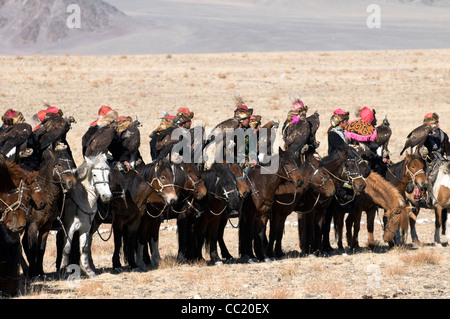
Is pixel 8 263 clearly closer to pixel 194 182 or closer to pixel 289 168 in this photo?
pixel 194 182

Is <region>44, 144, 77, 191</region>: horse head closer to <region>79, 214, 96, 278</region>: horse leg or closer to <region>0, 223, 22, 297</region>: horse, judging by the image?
<region>79, 214, 96, 278</region>: horse leg

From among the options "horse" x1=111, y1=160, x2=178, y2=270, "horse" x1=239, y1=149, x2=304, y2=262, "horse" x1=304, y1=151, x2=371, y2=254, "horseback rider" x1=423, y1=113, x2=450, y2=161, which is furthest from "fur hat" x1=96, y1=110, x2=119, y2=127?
"horseback rider" x1=423, y1=113, x2=450, y2=161

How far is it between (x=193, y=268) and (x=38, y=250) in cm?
284

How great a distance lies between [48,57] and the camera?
65625mm

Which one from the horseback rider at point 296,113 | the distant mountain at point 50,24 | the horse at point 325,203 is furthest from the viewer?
the distant mountain at point 50,24

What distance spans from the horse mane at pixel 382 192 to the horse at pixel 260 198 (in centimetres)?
208

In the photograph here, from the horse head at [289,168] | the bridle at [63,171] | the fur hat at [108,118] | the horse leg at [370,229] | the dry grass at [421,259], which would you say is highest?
the fur hat at [108,118]

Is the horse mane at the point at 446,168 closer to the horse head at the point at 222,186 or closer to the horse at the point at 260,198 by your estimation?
the horse at the point at 260,198

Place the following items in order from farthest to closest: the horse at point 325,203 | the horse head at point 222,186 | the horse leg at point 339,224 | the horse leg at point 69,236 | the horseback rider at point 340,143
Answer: the horse leg at point 339,224, the horseback rider at point 340,143, the horse at point 325,203, the horse head at point 222,186, the horse leg at point 69,236

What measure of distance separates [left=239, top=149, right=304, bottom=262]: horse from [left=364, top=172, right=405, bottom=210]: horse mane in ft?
6.83

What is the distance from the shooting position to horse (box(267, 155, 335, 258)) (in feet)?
54.3

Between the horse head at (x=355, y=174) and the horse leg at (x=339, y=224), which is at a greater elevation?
the horse head at (x=355, y=174)

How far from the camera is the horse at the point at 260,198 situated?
52.8 ft

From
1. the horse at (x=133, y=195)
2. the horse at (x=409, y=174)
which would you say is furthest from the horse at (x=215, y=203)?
the horse at (x=409, y=174)
